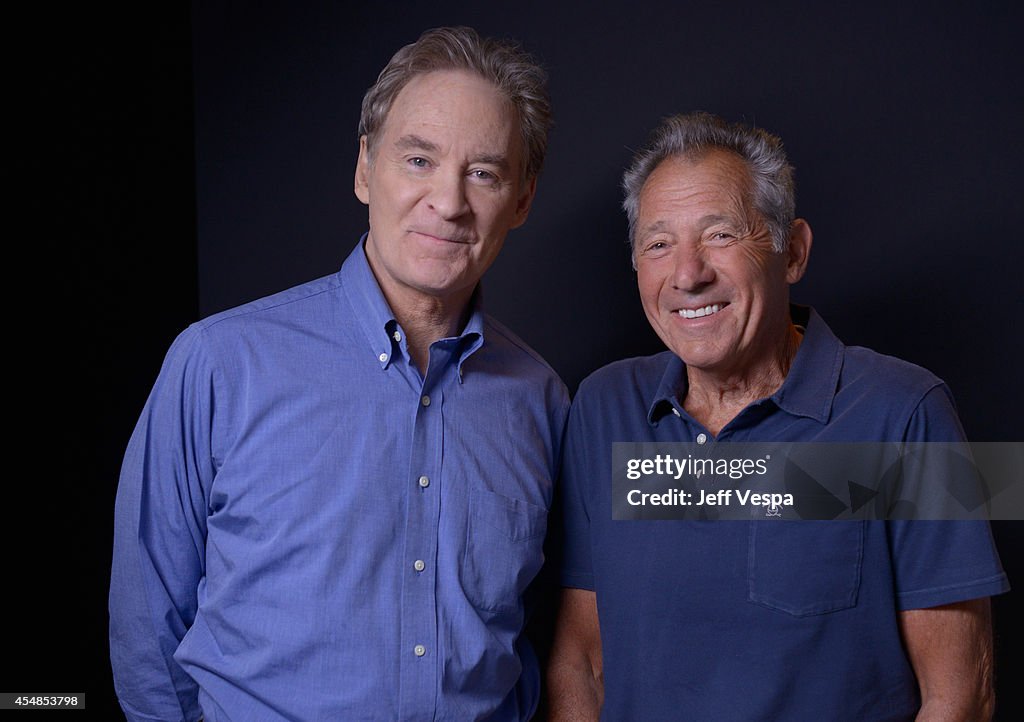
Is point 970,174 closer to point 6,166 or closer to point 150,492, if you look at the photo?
point 150,492

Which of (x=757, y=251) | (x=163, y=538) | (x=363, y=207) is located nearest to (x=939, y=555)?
(x=757, y=251)

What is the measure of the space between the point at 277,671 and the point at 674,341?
85 centimetres

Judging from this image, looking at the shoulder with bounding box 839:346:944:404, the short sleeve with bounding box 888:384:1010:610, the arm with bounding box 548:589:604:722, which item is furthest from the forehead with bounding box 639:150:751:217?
the arm with bounding box 548:589:604:722

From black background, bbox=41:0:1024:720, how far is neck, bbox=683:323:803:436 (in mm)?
477

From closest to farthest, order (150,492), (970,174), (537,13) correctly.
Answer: (150,492) < (970,174) < (537,13)

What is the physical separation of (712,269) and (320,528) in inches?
30.6

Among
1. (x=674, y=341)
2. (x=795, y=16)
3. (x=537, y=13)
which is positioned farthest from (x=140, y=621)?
(x=795, y=16)

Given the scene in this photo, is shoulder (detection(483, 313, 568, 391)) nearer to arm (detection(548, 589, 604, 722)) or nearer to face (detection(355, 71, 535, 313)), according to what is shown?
face (detection(355, 71, 535, 313))

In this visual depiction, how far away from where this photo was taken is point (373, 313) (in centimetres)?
173

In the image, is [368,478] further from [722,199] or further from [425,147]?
[722,199]

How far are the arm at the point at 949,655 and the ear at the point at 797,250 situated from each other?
0.61 metres

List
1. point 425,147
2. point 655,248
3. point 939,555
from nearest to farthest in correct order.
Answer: point 939,555, point 425,147, point 655,248

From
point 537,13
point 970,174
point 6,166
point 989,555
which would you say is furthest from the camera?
point 537,13

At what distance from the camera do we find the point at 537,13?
2.44m
